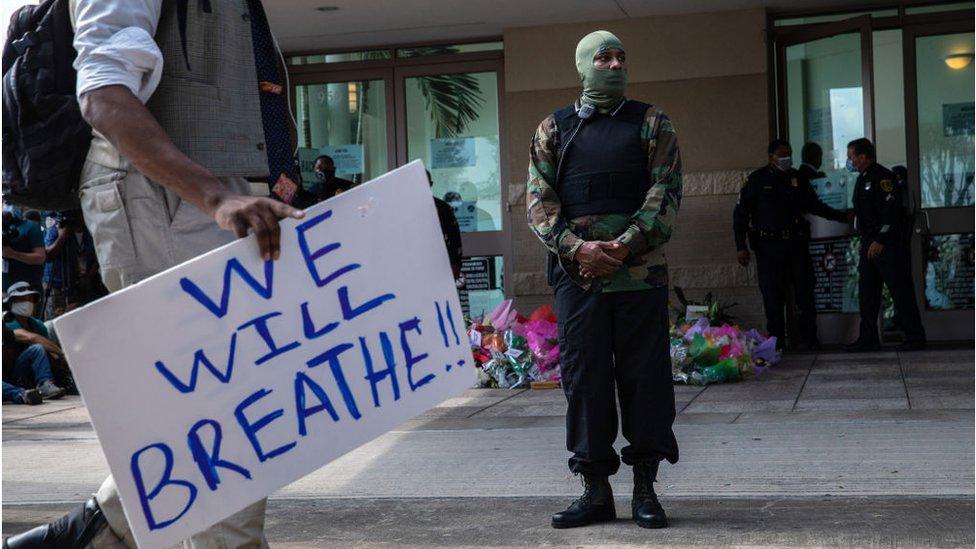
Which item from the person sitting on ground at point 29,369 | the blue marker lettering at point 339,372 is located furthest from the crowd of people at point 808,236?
the blue marker lettering at point 339,372

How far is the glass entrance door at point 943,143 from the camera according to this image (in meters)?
11.6

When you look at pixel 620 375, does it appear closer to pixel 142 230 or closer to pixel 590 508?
pixel 590 508

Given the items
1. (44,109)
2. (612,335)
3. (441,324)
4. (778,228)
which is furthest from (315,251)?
(778,228)

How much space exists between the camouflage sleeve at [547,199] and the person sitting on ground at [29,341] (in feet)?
22.1

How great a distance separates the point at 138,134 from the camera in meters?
2.59

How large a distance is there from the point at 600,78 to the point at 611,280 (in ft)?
2.51

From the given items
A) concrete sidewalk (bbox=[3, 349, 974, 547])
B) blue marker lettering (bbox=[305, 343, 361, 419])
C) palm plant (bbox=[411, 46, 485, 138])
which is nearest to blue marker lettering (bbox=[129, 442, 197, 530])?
blue marker lettering (bbox=[305, 343, 361, 419])

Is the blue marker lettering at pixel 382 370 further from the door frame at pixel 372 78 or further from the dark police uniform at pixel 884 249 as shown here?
the door frame at pixel 372 78

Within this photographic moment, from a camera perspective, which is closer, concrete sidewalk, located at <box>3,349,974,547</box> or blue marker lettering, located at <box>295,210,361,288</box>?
blue marker lettering, located at <box>295,210,361,288</box>

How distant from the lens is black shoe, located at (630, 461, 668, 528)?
4.46 meters

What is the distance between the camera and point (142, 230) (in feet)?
9.25

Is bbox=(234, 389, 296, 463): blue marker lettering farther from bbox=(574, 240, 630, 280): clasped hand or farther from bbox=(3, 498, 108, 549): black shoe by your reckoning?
bbox=(574, 240, 630, 280): clasped hand

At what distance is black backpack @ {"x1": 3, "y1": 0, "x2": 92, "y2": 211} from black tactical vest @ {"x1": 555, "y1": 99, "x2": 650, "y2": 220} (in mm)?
2226

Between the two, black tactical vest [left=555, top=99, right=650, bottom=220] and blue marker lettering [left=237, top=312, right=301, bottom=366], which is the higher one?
black tactical vest [left=555, top=99, right=650, bottom=220]
